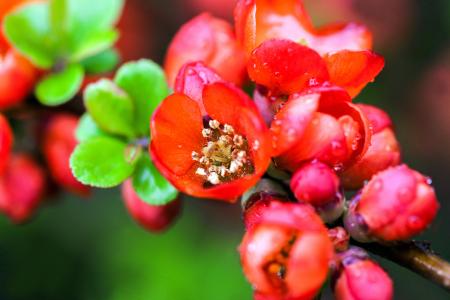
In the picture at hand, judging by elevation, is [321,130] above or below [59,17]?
above

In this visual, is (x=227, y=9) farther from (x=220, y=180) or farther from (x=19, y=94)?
(x=220, y=180)

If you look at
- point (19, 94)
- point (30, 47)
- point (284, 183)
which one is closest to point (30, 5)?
point (30, 47)

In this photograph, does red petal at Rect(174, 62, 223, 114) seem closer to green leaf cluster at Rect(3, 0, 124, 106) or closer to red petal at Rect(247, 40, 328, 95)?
red petal at Rect(247, 40, 328, 95)

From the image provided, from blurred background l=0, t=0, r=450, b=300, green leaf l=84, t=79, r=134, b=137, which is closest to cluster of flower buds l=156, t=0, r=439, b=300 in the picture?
green leaf l=84, t=79, r=134, b=137

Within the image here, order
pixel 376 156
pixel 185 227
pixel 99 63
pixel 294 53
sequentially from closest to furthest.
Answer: pixel 294 53 → pixel 376 156 → pixel 99 63 → pixel 185 227

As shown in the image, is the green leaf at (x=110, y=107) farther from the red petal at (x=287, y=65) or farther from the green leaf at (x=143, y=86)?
the red petal at (x=287, y=65)

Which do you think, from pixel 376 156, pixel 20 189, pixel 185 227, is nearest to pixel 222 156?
pixel 376 156

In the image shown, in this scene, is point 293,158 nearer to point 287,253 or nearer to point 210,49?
point 287,253

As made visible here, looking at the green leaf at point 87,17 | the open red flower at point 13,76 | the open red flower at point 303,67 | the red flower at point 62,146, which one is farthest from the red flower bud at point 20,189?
the open red flower at point 303,67
